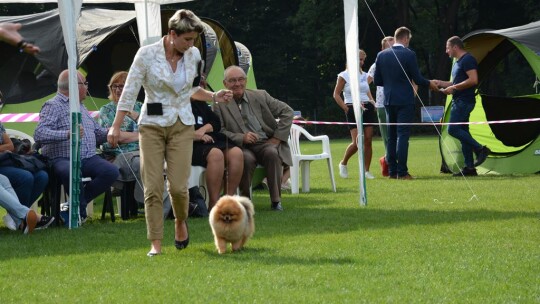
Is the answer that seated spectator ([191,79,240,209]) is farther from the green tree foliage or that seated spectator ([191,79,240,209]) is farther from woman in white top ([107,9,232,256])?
the green tree foliage

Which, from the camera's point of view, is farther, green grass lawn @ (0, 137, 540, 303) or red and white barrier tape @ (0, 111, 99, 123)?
red and white barrier tape @ (0, 111, 99, 123)

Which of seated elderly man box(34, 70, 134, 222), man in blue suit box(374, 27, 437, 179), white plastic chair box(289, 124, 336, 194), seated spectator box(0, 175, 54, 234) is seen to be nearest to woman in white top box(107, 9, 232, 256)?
seated spectator box(0, 175, 54, 234)

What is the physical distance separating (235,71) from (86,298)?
189 inches

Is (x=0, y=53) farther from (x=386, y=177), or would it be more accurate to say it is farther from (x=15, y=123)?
(x=386, y=177)

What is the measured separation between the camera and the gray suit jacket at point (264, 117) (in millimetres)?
10328

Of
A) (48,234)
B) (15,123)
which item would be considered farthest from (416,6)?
(48,234)

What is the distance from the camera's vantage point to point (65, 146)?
9383mm

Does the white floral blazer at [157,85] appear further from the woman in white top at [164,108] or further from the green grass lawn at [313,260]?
the green grass lawn at [313,260]

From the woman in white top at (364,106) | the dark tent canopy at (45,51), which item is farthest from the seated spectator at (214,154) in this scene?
the woman in white top at (364,106)

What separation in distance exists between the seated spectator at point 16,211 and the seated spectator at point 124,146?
1.16m

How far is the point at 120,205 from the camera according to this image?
10.1 m

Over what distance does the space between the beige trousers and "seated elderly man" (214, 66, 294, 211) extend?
2.98 m

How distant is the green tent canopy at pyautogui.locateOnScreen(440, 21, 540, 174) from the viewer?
48.3 feet

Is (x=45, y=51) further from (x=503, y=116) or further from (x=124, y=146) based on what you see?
(x=503, y=116)
